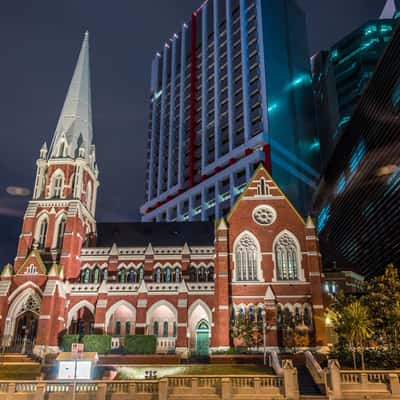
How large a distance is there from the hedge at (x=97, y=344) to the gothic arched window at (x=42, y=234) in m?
16.5

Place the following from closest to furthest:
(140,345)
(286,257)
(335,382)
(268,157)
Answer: (335,382) < (140,345) < (286,257) < (268,157)

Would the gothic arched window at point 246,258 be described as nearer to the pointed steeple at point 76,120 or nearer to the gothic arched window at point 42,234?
the gothic arched window at point 42,234

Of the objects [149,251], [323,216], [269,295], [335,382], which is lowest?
[335,382]

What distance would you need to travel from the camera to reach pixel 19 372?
31.5 m

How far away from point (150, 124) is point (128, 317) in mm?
102931

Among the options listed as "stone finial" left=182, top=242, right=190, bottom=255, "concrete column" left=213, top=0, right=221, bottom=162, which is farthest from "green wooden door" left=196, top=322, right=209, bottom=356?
"concrete column" left=213, top=0, right=221, bottom=162

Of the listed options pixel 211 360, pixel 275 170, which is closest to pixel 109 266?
pixel 211 360

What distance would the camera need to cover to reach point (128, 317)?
46.5 meters

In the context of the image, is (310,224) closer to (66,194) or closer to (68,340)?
(68,340)

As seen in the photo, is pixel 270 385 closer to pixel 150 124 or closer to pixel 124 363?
pixel 124 363

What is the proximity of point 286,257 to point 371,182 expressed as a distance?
96.3 feet

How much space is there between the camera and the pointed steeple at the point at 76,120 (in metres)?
→ 55.6

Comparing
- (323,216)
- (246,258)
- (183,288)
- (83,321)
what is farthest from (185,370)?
(323,216)

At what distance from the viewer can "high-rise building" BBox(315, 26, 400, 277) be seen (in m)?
56.1
